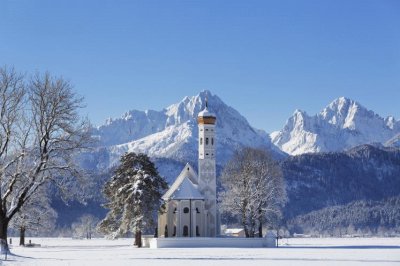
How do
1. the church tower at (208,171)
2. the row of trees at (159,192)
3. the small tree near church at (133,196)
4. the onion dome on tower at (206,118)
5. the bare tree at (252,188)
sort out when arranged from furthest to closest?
the onion dome on tower at (206,118), the church tower at (208,171), the bare tree at (252,188), the row of trees at (159,192), the small tree near church at (133,196)

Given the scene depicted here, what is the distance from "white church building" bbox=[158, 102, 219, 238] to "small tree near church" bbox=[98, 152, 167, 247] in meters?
Result: 7.89

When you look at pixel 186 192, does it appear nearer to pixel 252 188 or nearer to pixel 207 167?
pixel 207 167

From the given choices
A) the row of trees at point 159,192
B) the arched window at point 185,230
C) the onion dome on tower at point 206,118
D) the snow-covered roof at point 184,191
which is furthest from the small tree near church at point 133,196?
the onion dome on tower at point 206,118

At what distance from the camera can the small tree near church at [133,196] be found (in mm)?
85312

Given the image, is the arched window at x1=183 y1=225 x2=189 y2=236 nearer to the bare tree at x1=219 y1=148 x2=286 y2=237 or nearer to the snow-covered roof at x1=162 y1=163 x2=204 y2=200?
the snow-covered roof at x1=162 y1=163 x2=204 y2=200

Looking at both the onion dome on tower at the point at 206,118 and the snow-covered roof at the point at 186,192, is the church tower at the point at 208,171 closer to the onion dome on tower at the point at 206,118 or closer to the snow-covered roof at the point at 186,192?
the onion dome on tower at the point at 206,118

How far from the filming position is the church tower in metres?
98.7

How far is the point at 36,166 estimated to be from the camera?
179 feet

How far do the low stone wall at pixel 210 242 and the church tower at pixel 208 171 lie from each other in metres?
12.2

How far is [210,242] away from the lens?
85188 mm

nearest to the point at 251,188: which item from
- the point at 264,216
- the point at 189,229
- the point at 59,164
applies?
the point at 264,216
